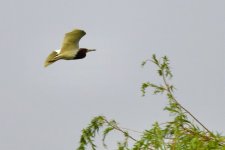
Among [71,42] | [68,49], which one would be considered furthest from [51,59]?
[71,42]

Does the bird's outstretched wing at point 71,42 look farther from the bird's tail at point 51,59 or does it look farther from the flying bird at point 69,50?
the bird's tail at point 51,59

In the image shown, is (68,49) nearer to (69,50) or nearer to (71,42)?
(69,50)

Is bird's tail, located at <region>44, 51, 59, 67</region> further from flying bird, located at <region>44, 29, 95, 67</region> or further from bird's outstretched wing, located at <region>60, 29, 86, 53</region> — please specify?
bird's outstretched wing, located at <region>60, 29, 86, 53</region>

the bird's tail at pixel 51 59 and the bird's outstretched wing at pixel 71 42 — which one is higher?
the bird's outstretched wing at pixel 71 42

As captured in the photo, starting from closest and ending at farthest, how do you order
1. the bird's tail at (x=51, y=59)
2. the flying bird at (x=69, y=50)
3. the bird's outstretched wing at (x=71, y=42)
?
the bird's outstretched wing at (x=71, y=42) → the flying bird at (x=69, y=50) → the bird's tail at (x=51, y=59)

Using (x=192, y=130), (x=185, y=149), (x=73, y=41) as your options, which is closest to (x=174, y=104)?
(x=192, y=130)

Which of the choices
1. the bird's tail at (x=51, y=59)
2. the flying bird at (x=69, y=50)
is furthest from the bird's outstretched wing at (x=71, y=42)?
the bird's tail at (x=51, y=59)

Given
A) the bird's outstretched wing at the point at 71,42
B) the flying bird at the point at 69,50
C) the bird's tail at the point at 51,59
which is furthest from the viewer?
the bird's tail at the point at 51,59

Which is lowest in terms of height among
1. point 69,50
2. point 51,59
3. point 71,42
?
point 51,59

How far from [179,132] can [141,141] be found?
431mm

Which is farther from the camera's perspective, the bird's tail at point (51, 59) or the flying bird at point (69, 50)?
the bird's tail at point (51, 59)

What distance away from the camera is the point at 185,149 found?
29.7 feet

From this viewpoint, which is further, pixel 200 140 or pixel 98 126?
pixel 98 126

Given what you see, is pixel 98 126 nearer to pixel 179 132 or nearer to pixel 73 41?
pixel 179 132
